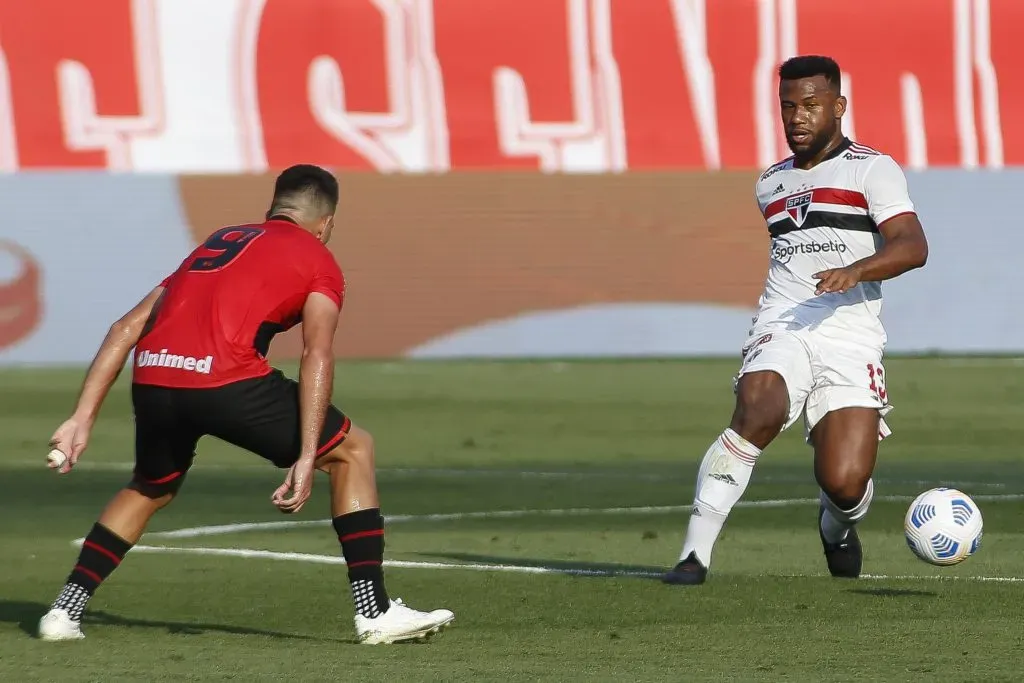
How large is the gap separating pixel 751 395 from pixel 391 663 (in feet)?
7.96

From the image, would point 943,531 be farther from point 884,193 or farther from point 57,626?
point 57,626

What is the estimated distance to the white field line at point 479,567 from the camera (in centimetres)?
810

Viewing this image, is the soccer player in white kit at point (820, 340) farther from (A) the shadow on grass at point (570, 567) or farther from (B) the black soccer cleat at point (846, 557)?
(A) the shadow on grass at point (570, 567)

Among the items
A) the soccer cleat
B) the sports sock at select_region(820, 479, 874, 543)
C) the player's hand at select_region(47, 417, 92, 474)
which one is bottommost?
the sports sock at select_region(820, 479, 874, 543)

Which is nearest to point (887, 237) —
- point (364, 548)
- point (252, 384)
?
point (364, 548)

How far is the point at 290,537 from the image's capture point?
9.84 m

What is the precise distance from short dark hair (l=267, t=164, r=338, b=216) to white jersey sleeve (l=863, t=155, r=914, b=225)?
2.43 m

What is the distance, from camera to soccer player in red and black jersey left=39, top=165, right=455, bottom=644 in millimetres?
6465

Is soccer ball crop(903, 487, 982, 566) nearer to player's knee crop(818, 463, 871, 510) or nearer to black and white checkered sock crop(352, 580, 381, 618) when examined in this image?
player's knee crop(818, 463, 871, 510)

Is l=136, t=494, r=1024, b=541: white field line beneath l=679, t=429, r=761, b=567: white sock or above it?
beneath

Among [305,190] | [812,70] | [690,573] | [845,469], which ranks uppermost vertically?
[812,70]

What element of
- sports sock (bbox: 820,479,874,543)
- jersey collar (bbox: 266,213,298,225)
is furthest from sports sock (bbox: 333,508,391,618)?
sports sock (bbox: 820,479,874,543)

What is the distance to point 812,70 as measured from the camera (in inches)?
318

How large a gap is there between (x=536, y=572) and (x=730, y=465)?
1081 millimetres
